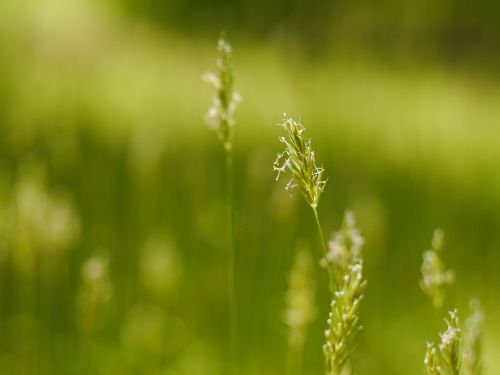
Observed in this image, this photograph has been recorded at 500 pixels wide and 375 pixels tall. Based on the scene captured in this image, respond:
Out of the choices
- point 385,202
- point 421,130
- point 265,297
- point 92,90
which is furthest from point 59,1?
point 265,297

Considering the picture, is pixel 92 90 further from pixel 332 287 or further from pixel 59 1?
pixel 332 287

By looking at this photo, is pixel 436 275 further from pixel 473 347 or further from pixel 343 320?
pixel 343 320

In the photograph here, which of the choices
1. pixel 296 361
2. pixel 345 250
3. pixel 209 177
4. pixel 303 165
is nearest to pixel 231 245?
pixel 345 250

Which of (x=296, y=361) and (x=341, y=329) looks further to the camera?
(x=296, y=361)

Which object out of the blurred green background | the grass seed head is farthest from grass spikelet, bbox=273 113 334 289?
the blurred green background

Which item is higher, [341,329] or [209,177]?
[209,177]

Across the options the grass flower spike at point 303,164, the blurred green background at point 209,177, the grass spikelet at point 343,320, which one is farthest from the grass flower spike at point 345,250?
the blurred green background at point 209,177

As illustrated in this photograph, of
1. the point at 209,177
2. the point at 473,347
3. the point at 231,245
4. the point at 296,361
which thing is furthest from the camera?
the point at 209,177

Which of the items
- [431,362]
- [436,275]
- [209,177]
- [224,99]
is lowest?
[431,362]
